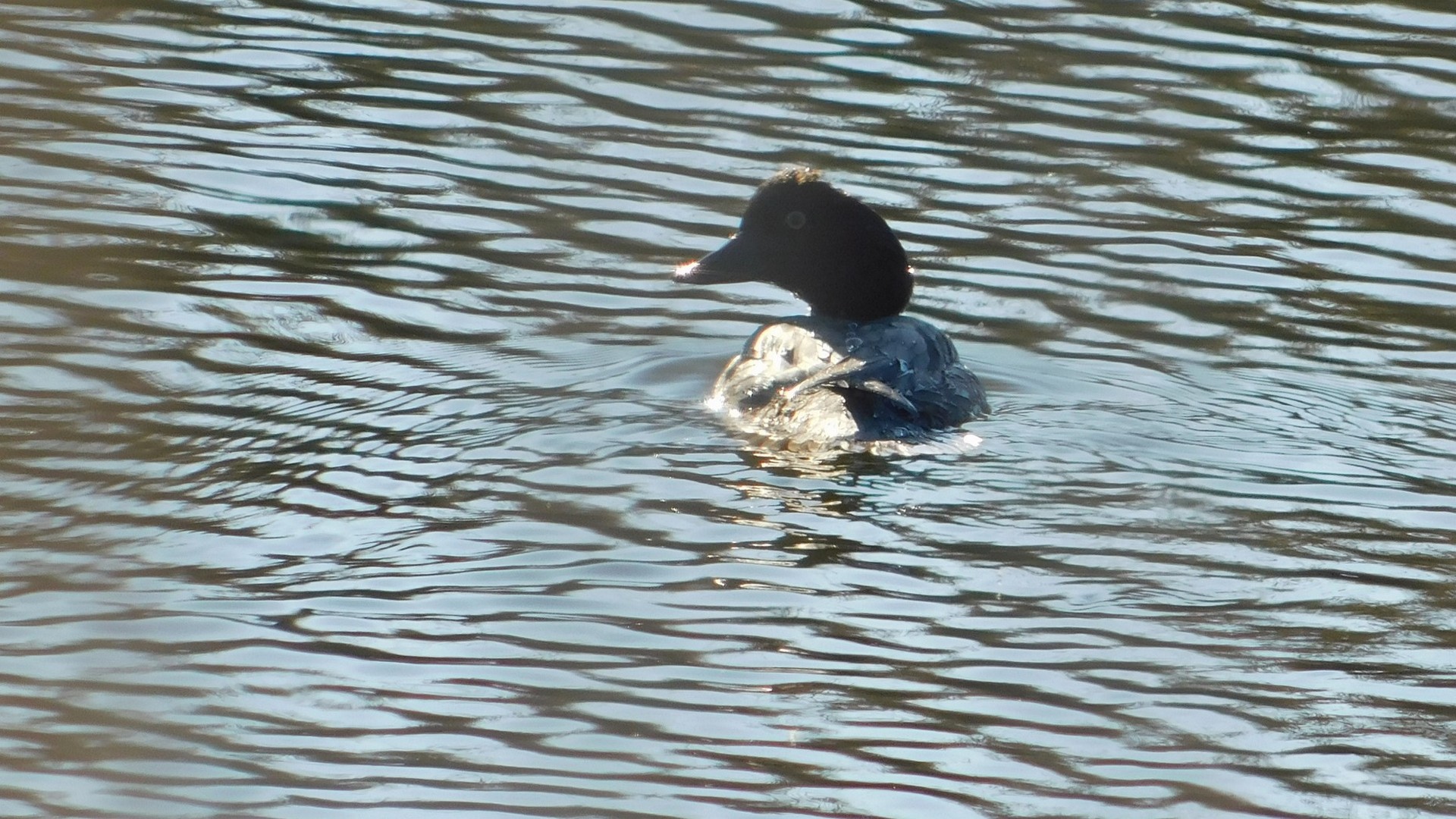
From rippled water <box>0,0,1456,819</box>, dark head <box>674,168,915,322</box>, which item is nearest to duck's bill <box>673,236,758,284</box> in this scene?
dark head <box>674,168,915,322</box>

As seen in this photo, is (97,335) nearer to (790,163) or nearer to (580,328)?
(580,328)

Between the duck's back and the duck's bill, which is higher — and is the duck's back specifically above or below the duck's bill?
below

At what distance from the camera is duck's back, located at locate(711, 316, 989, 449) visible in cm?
773

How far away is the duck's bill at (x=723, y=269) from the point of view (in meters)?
9.23

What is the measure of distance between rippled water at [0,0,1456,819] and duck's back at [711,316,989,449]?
23 centimetres

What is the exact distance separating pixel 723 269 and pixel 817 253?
17.8 inches

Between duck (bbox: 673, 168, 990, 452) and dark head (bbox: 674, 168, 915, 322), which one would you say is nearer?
duck (bbox: 673, 168, 990, 452)

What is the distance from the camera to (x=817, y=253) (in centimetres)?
913

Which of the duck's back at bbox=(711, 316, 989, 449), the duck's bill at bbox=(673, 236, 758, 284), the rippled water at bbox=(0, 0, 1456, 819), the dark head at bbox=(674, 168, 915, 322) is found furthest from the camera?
the duck's bill at bbox=(673, 236, 758, 284)

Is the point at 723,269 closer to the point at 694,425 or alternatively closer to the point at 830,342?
the point at 830,342

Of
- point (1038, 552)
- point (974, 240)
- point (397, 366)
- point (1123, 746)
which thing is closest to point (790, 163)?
point (974, 240)

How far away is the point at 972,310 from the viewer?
9672mm

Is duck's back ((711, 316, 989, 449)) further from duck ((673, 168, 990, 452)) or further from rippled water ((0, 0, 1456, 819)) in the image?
rippled water ((0, 0, 1456, 819))

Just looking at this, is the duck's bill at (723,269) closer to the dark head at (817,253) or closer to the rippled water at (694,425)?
the dark head at (817,253)
